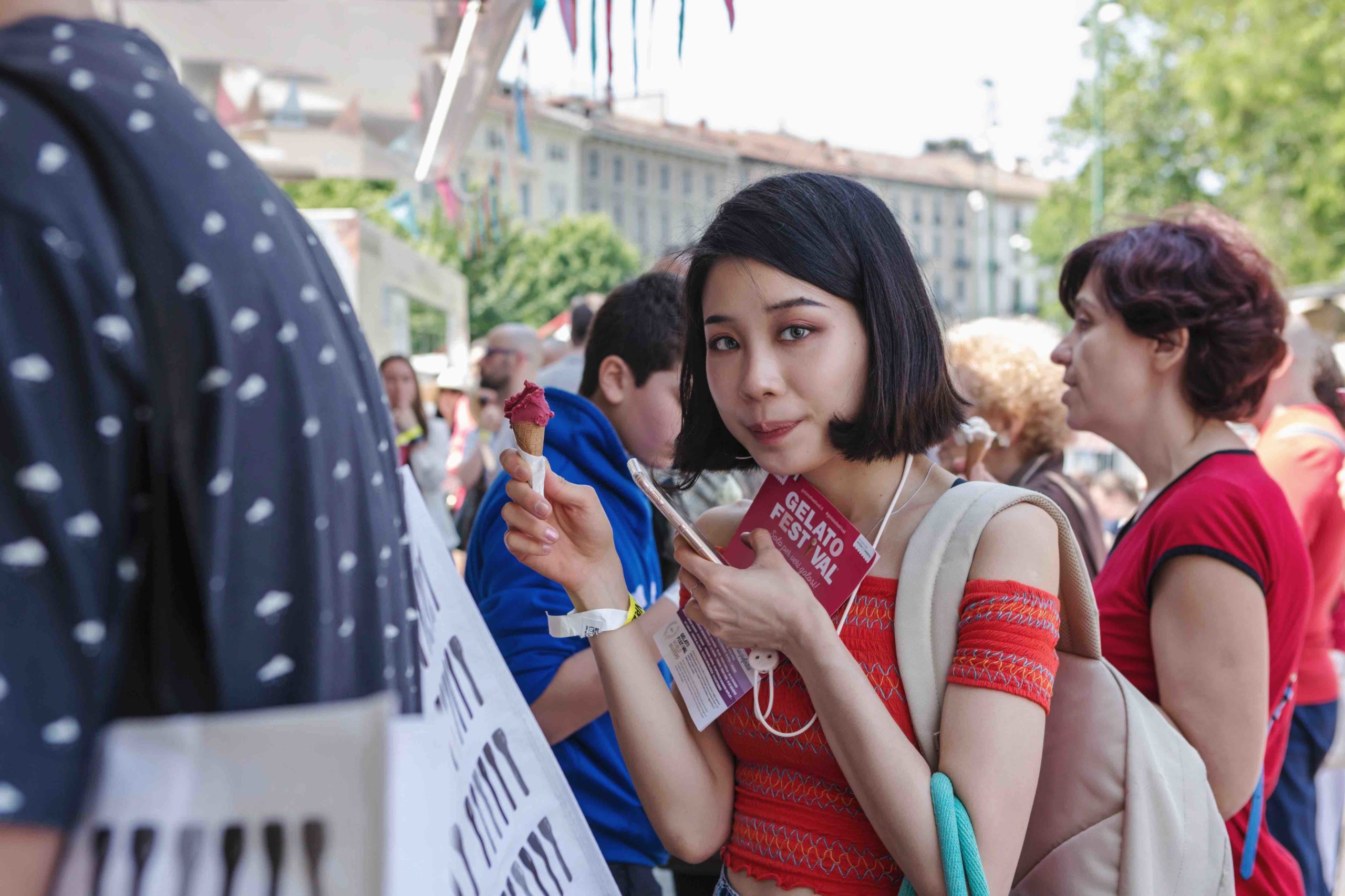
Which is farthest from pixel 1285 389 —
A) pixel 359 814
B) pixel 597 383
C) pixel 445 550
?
pixel 359 814

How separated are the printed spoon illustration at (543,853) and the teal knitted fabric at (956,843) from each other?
19.1 inches

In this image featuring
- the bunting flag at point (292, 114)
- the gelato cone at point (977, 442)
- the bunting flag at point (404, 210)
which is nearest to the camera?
the gelato cone at point (977, 442)

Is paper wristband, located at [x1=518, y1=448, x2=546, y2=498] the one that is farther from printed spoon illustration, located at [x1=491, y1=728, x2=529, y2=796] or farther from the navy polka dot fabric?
the navy polka dot fabric

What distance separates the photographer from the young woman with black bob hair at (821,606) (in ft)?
4.65

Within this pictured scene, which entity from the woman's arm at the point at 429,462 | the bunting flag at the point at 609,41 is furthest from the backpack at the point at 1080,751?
the woman's arm at the point at 429,462

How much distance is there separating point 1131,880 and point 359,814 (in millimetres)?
1250

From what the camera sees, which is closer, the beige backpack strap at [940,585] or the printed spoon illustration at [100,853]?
the printed spoon illustration at [100,853]

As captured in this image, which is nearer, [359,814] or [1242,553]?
[359,814]

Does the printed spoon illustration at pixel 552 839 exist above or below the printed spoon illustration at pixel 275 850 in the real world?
below

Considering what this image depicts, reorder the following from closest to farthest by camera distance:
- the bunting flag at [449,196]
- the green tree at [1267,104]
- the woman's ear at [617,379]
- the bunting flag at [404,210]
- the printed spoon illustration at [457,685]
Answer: the printed spoon illustration at [457,685] < the woman's ear at [617,379] < the bunting flag at [449,196] < the bunting flag at [404,210] < the green tree at [1267,104]

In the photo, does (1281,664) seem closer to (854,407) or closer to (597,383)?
(854,407)

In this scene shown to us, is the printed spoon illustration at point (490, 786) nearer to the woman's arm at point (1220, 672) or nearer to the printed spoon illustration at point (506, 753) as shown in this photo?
the printed spoon illustration at point (506, 753)

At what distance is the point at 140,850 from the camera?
63 cm

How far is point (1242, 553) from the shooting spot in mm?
2027
